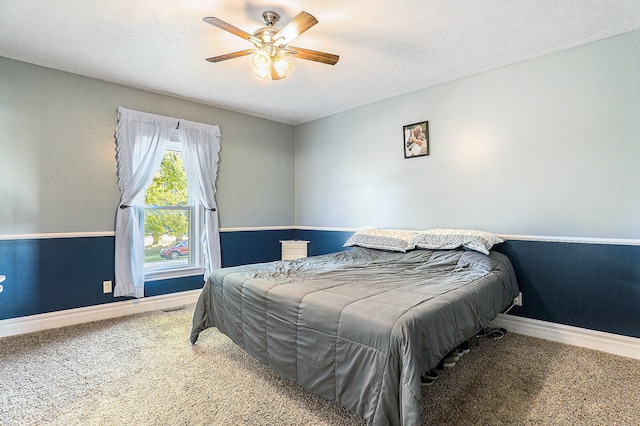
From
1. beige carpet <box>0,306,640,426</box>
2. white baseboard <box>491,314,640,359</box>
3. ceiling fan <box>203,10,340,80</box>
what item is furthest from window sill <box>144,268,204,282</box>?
white baseboard <box>491,314,640,359</box>

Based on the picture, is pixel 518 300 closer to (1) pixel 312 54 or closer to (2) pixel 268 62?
(1) pixel 312 54

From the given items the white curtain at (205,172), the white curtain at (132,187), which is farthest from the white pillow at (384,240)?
the white curtain at (132,187)

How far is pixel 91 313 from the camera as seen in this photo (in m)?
3.21

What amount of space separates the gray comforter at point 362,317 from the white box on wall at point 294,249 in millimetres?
1717

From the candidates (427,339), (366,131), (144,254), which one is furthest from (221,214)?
(427,339)

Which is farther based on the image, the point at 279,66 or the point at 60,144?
the point at 60,144

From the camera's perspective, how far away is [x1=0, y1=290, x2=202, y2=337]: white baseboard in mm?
2857

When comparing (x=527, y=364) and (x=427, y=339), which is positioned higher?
(x=427, y=339)

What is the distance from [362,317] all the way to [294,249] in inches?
122

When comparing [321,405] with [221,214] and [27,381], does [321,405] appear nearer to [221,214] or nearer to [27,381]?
[27,381]

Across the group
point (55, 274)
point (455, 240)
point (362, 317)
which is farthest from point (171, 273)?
point (455, 240)

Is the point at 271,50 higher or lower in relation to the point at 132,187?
higher

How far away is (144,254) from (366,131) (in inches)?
120

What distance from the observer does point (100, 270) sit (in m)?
3.29
